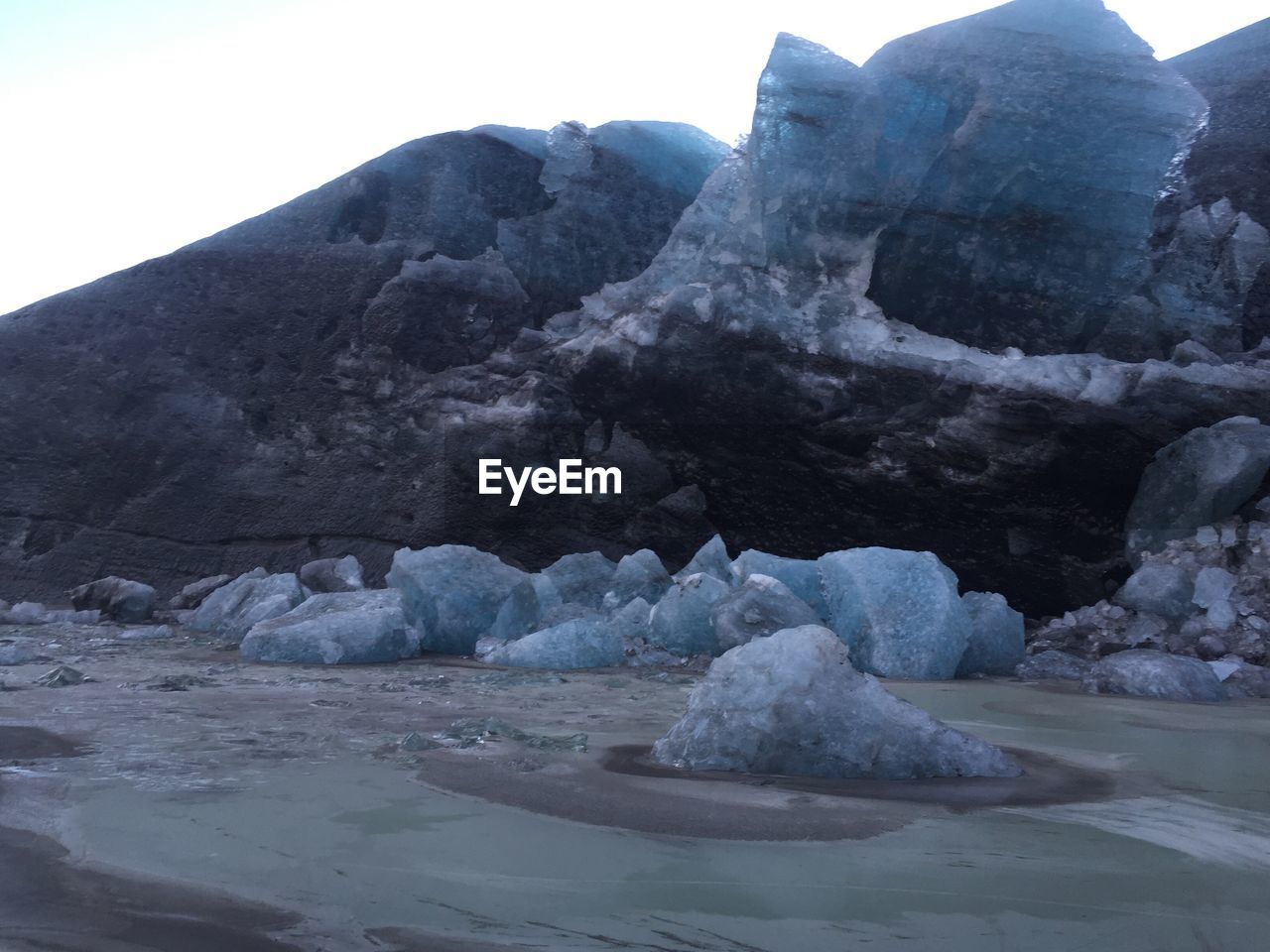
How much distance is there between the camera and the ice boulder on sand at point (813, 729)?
6.53ft

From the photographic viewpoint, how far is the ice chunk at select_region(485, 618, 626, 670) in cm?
421

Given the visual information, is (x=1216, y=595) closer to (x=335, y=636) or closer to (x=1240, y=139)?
(x=1240, y=139)

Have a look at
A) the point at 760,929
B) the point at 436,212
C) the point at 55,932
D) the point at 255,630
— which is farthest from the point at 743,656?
the point at 436,212

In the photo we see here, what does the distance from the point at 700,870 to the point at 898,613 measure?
10.4ft

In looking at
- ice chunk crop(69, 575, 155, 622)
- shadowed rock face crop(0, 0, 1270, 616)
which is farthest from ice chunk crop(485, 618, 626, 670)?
ice chunk crop(69, 575, 155, 622)

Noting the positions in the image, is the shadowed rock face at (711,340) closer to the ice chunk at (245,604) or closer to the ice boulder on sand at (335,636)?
the ice chunk at (245,604)

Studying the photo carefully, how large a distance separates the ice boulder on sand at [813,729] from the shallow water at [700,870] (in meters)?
0.30

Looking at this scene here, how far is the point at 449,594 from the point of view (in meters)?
4.94

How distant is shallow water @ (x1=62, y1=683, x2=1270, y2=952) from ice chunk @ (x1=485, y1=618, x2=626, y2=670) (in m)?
2.36

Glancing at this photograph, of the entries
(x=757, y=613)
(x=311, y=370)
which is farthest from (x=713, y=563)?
(x=311, y=370)

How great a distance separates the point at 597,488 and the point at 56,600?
136 inches

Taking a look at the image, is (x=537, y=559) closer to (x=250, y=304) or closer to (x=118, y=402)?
(x=250, y=304)

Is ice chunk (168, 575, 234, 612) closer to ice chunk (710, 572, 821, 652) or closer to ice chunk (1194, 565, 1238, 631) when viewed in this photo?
ice chunk (710, 572, 821, 652)

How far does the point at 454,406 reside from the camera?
22.1 ft
